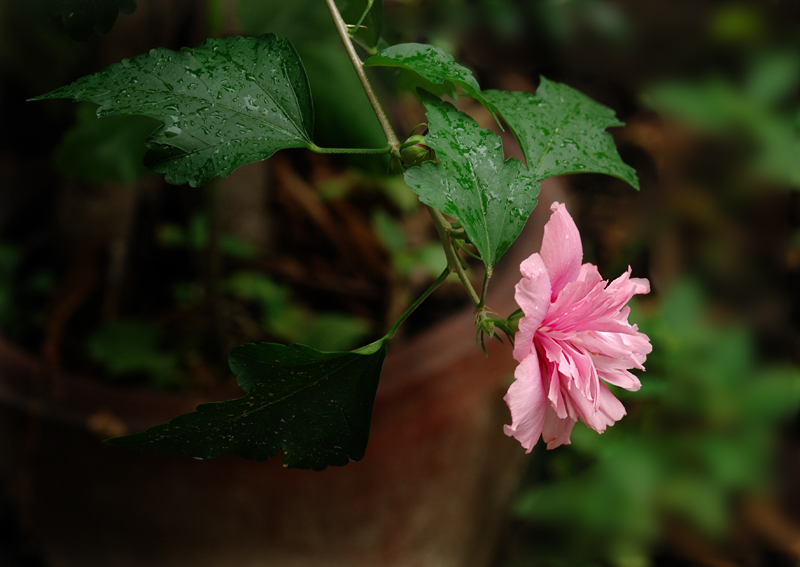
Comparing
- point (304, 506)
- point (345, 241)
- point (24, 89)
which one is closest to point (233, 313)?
point (345, 241)

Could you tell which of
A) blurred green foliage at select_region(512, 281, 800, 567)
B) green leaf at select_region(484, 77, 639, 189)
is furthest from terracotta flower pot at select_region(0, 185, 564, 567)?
green leaf at select_region(484, 77, 639, 189)

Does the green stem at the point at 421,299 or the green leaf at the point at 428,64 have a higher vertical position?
the green leaf at the point at 428,64

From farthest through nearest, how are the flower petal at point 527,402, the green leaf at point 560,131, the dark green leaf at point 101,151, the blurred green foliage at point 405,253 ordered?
the blurred green foliage at point 405,253 < the dark green leaf at point 101,151 < the green leaf at point 560,131 < the flower petal at point 527,402

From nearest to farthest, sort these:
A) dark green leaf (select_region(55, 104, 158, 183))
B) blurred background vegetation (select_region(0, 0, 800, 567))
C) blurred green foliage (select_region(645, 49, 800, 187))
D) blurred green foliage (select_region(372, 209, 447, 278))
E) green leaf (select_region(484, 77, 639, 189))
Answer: green leaf (select_region(484, 77, 639, 189))
dark green leaf (select_region(55, 104, 158, 183))
blurred background vegetation (select_region(0, 0, 800, 567))
blurred green foliage (select_region(372, 209, 447, 278))
blurred green foliage (select_region(645, 49, 800, 187))

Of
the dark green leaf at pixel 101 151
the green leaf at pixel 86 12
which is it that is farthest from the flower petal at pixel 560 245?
the dark green leaf at pixel 101 151

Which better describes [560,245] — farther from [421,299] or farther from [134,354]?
[134,354]

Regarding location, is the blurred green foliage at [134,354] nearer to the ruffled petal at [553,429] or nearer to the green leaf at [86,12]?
the green leaf at [86,12]

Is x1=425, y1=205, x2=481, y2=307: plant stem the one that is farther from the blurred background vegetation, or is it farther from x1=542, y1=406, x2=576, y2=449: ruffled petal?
the blurred background vegetation
